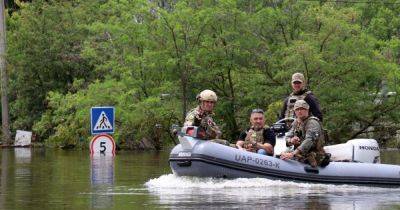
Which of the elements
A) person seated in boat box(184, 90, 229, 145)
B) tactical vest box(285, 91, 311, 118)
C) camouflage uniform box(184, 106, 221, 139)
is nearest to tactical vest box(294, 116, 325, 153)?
tactical vest box(285, 91, 311, 118)

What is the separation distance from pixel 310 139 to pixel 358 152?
5.04 ft

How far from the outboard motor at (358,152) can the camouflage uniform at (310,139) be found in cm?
104

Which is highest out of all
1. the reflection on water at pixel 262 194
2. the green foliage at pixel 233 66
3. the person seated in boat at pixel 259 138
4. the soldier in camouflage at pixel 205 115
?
the green foliage at pixel 233 66

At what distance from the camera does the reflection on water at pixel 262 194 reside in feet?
44.3

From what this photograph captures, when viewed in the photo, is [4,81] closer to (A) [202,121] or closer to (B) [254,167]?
(A) [202,121]

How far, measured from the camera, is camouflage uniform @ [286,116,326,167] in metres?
16.6

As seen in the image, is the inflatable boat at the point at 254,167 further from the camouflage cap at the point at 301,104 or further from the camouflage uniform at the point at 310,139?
the camouflage cap at the point at 301,104

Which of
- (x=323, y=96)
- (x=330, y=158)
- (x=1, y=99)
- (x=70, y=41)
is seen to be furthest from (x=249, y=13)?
(x=330, y=158)

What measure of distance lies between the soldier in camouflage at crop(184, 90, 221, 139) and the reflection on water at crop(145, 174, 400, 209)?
101 cm

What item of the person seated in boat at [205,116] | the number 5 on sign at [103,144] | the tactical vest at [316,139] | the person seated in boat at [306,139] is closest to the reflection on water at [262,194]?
the person seated in boat at [306,139]

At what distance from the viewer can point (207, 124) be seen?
17.2 m

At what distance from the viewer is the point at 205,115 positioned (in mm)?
17281

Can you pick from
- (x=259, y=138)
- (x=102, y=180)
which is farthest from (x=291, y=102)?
(x=102, y=180)

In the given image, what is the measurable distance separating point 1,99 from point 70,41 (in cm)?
434
